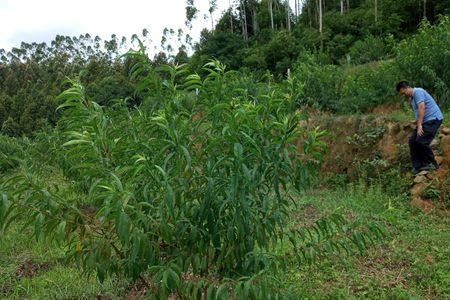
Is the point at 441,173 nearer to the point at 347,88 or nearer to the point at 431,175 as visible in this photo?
the point at 431,175

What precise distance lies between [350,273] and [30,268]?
11.2 feet

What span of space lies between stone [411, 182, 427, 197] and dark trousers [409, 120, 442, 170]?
408 mm

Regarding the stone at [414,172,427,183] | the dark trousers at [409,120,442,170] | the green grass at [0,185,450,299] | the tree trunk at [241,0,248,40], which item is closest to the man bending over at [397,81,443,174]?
the dark trousers at [409,120,442,170]

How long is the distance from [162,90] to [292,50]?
75.3 feet

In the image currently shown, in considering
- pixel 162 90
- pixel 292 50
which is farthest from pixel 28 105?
pixel 162 90

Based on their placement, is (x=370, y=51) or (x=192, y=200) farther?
(x=370, y=51)

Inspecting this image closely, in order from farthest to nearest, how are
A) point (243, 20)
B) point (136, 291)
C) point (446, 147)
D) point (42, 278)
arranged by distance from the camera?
point (243, 20), point (446, 147), point (42, 278), point (136, 291)

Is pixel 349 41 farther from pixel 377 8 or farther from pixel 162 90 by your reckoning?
pixel 162 90

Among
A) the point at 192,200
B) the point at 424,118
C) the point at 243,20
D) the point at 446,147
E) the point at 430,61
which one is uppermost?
the point at 243,20

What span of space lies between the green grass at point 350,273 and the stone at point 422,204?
37 centimetres

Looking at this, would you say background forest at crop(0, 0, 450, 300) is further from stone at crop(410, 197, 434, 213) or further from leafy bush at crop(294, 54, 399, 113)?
leafy bush at crop(294, 54, 399, 113)

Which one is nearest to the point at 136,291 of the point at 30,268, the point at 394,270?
the point at 30,268

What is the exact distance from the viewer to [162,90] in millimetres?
2180

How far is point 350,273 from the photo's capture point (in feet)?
13.5
